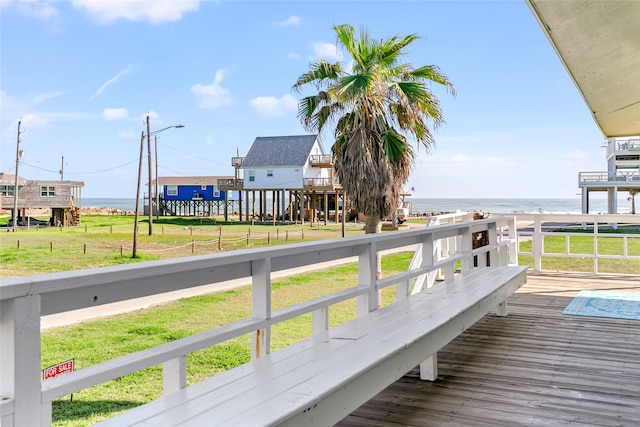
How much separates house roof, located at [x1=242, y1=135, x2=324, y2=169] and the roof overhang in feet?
122

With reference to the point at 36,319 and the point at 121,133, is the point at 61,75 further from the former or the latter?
the point at 36,319

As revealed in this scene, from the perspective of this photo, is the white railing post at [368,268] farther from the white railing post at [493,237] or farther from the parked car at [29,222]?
the parked car at [29,222]

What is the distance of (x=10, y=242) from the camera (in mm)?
28203

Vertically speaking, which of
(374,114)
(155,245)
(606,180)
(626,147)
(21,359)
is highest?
(626,147)

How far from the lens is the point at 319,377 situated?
78.5 inches

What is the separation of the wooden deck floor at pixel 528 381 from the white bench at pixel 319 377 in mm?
357

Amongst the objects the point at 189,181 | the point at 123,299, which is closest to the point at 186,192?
the point at 189,181

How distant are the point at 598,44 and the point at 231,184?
4209 centimetres

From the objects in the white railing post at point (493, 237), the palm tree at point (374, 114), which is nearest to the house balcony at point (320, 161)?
the palm tree at point (374, 114)

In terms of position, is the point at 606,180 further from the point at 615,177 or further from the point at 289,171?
the point at 289,171

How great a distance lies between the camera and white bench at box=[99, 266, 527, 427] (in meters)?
1.64

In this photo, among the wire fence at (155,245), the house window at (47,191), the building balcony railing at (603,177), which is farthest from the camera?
the house window at (47,191)

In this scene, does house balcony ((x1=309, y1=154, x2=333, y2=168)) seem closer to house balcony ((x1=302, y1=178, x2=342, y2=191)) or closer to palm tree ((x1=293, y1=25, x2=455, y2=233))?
house balcony ((x1=302, y1=178, x2=342, y2=191))

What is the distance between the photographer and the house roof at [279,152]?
42.2 m
